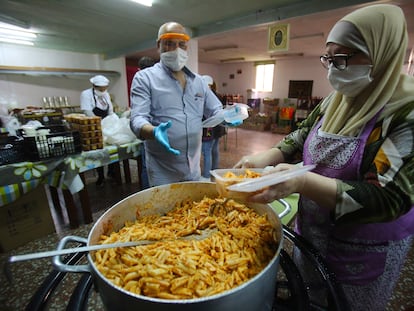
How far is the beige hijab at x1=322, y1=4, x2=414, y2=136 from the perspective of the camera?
27.2 inches

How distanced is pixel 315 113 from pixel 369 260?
61cm

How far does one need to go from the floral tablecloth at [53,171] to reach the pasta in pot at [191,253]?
1.55 m

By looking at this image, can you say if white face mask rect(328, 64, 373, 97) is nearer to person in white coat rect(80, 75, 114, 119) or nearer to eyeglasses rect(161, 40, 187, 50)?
eyeglasses rect(161, 40, 187, 50)

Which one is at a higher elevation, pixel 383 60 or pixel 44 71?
pixel 44 71

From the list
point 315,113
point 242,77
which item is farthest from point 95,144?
point 242,77

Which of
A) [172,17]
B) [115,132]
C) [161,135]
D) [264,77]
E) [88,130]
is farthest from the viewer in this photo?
[264,77]

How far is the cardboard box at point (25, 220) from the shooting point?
209cm

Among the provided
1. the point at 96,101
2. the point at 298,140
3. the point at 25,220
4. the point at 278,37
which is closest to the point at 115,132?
the point at 25,220

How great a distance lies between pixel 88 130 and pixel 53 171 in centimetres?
50

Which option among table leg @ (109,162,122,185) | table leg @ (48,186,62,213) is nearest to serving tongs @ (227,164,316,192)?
table leg @ (48,186,62,213)

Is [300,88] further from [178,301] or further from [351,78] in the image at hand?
[178,301]

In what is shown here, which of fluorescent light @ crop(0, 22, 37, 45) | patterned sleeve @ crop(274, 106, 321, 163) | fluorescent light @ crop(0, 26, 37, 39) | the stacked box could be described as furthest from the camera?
fluorescent light @ crop(0, 26, 37, 39)

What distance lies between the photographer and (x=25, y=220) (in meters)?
2.19

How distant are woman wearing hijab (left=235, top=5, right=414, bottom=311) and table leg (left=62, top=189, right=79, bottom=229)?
2.29m
